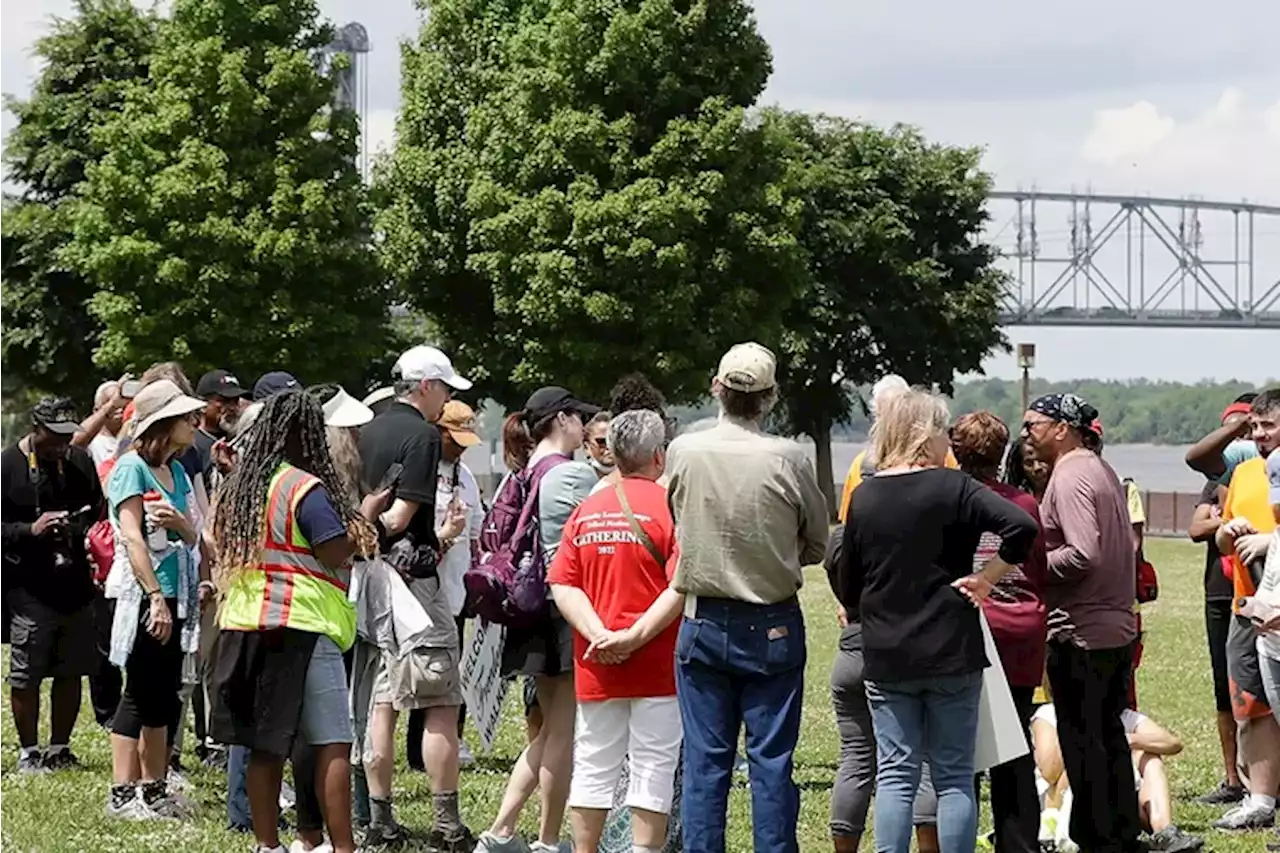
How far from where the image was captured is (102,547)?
34.8 feet

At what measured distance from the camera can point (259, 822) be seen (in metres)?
8.11

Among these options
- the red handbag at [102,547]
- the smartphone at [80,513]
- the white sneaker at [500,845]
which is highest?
the smartphone at [80,513]

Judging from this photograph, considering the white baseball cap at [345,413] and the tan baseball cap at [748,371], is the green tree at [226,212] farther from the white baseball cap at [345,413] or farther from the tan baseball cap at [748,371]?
the tan baseball cap at [748,371]

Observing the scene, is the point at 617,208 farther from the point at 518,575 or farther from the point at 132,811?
the point at 518,575

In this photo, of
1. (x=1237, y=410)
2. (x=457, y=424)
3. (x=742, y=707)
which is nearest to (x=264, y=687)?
(x=742, y=707)

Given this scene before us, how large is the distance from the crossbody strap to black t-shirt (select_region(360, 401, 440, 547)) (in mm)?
1237

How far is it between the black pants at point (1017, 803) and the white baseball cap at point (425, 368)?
2.97 meters

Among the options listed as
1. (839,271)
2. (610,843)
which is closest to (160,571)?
(610,843)

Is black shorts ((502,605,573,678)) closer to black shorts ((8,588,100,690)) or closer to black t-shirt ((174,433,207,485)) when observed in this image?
black t-shirt ((174,433,207,485))

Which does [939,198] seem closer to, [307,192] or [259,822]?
[307,192]

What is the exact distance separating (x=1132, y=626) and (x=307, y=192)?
38.5 metres

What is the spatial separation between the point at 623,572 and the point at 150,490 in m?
2.66

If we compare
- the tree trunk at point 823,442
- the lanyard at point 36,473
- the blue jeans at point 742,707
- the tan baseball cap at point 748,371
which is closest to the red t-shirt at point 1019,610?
the blue jeans at point 742,707

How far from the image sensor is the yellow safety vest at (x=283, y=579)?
25.7 feet
